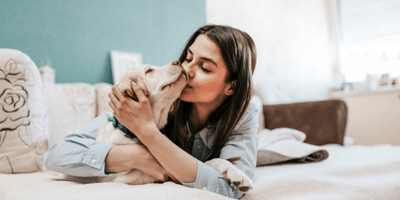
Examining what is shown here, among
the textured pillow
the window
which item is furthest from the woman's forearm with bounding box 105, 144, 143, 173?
the window

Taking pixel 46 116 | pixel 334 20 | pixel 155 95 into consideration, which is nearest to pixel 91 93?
pixel 46 116

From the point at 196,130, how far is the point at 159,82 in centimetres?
35

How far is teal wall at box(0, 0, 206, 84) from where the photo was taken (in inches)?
75.1

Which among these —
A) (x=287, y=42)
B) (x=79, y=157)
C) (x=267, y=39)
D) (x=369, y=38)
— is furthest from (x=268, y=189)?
(x=369, y=38)

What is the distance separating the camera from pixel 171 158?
767mm

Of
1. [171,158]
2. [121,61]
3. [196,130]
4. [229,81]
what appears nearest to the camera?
[171,158]

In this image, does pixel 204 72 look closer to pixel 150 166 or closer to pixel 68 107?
pixel 150 166

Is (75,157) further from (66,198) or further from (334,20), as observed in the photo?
(334,20)

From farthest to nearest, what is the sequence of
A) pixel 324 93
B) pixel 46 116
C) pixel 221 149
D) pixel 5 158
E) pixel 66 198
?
pixel 324 93 → pixel 46 116 → pixel 5 158 → pixel 221 149 → pixel 66 198

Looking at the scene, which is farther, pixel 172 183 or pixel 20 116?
pixel 20 116

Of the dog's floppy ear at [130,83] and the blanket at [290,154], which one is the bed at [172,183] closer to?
the blanket at [290,154]

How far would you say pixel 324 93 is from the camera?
4102 millimetres

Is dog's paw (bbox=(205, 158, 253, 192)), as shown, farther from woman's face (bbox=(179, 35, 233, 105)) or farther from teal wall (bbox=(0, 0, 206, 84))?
teal wall (bbox=(0, 0, 206, 84))

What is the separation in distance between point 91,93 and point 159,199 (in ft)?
4.19
